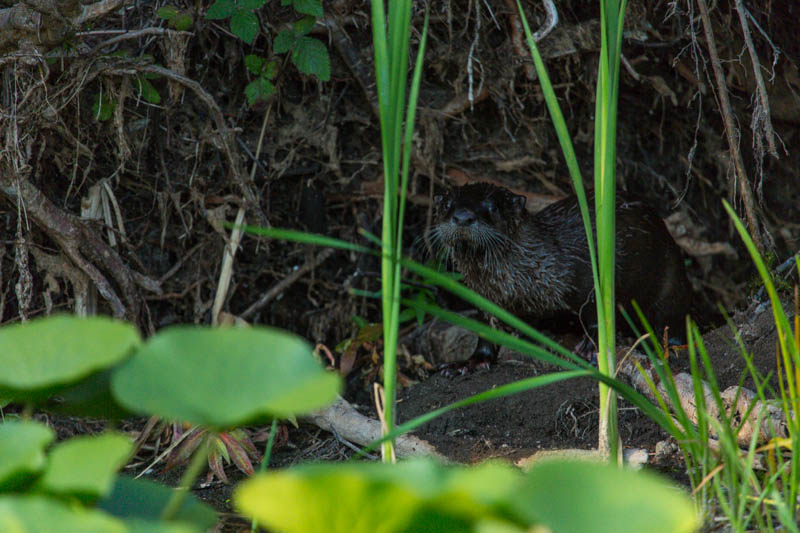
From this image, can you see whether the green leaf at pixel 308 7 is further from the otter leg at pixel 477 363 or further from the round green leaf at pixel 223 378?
the round green leaf at pixel 223 378

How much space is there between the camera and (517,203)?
140 inches

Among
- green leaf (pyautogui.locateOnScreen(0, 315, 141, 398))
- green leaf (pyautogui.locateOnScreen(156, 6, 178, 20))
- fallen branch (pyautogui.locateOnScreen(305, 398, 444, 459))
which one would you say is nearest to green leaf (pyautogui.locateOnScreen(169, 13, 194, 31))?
green leaf (pyautogui.locateOnScreen(156, 6, 178, 20))

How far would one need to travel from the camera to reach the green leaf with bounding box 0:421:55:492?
105cm

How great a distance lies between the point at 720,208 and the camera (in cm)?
434

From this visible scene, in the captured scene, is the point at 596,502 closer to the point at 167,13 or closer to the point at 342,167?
the point at 167,13

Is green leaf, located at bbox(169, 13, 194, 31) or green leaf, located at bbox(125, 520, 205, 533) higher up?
green leaf, located at bbox(169, 13, 194, 31)

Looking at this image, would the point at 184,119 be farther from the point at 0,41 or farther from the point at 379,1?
the point at 379,1

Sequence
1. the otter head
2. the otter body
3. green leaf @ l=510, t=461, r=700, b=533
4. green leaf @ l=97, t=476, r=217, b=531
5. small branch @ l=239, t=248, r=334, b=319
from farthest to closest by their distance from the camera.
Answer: small branch @ l=239, t=248, r=334, b=319
the otter body
the otter head
green leaf @ l=97, t=476, r=217, b=531
green leaf @ l=510, t=461, r=700, b=533

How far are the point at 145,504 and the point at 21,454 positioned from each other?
0.22m

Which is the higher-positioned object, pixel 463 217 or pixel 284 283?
pixel 463 217

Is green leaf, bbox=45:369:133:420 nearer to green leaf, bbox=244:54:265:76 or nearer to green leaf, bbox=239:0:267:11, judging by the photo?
green leaf, bbox=239:0:267:11

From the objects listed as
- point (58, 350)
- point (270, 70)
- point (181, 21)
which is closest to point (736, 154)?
point (270, 70)

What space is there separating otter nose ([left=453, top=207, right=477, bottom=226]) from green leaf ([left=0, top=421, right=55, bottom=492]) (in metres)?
2.30

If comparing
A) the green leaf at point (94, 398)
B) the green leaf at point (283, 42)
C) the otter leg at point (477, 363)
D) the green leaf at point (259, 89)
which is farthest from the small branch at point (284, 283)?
the green leaf at point (94, 398)
